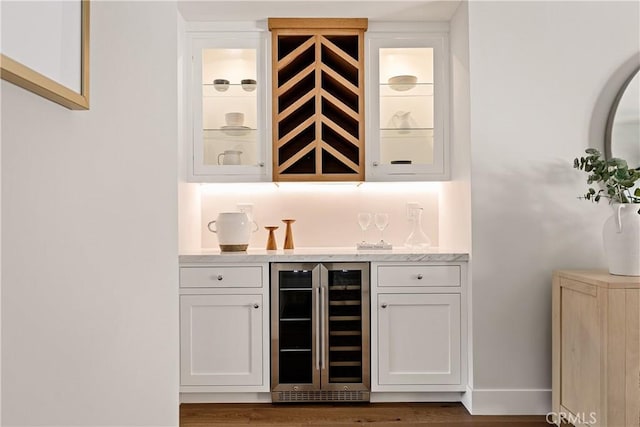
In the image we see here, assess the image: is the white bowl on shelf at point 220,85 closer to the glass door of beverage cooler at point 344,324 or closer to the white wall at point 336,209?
the white wall at point 336,209

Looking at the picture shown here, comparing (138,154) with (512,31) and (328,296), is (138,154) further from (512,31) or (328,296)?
(512,31)

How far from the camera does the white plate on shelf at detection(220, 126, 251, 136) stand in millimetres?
3043

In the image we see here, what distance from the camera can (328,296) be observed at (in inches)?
109

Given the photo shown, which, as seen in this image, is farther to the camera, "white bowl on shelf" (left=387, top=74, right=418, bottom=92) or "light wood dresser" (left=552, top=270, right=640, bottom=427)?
"white bowl on shelf" (left=387, top=74, right=418, bottom=92)

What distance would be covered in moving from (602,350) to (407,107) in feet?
5.36

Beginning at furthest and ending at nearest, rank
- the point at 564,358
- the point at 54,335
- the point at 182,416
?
the point at 182,416 → the point at 564,358 → the point at 54,335

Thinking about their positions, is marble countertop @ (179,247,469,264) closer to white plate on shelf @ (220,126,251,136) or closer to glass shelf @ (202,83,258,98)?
white plate on shelf @ (220,126,251,136)

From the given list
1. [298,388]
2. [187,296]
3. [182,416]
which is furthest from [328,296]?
[182,416]

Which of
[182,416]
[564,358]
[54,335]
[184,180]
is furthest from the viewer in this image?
[184,180]

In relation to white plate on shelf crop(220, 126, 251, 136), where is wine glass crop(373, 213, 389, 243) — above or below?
below

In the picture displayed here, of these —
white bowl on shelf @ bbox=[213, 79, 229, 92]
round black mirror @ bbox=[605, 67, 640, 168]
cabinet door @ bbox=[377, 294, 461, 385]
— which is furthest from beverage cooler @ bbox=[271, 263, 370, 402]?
round black mirror @ bbox=[605, 67, 640, 168]

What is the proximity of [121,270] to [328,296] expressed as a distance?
2.17 metres

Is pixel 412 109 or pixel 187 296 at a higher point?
pixel 412 109

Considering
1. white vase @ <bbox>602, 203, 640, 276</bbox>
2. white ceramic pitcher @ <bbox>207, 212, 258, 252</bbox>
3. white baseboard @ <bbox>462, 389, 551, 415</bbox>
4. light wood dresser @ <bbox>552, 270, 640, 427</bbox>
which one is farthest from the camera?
white ceramic pitcher @ <bbox>207, 212, 258, 252</bbox>
